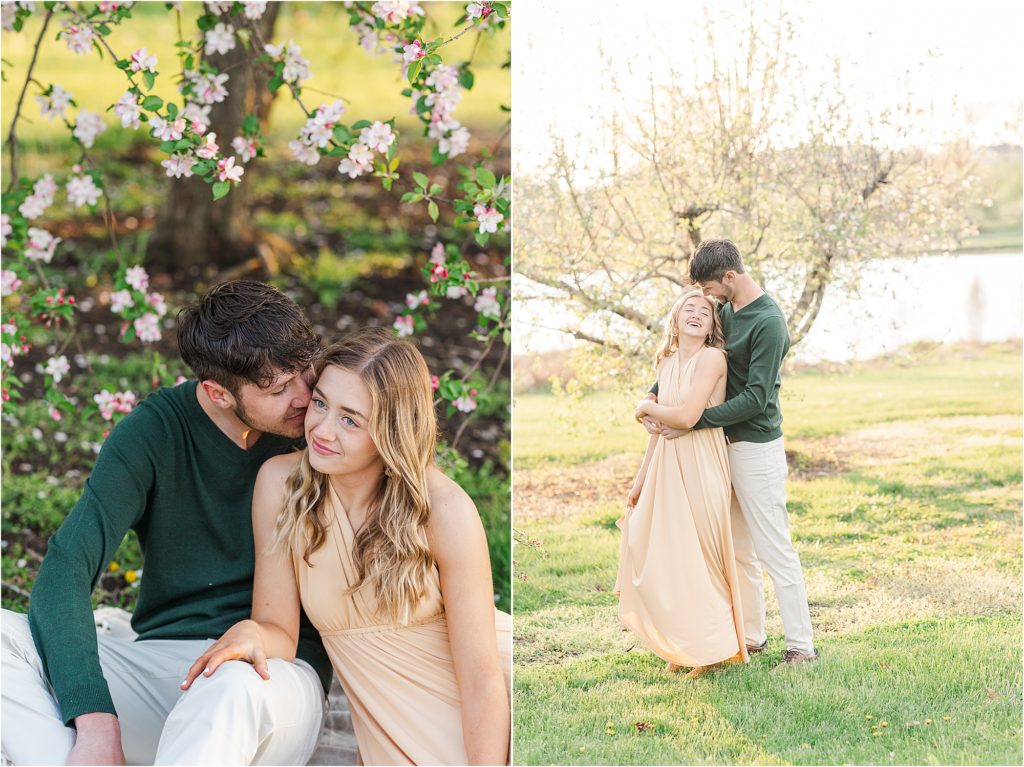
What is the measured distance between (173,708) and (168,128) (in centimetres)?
159

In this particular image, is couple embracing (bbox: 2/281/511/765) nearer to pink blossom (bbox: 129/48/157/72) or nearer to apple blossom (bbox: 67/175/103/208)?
pink blossom (bbox: 129/48/157/72)

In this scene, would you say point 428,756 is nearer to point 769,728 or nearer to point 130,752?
point 130,752

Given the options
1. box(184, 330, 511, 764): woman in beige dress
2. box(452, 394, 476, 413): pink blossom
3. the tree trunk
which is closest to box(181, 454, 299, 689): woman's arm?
box(184, 330, 511, 764): woman in beige dress

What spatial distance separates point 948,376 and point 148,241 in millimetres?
4454

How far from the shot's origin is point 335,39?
375 inches

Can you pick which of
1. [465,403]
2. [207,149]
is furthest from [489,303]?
[207,149]

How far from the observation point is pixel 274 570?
2525 mm

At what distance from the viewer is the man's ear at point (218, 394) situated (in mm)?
2582

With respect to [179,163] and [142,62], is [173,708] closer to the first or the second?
[179,163]

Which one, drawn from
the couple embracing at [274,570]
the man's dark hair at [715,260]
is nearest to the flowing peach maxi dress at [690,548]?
the man's dark hair at [715,260]

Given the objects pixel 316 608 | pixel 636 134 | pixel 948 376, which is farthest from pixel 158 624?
pixel 948 376

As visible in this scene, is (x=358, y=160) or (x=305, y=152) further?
(x=305, y=152)

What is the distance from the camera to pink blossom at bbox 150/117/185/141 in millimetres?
2953

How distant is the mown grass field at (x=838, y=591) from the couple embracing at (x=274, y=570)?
782 millimetres
